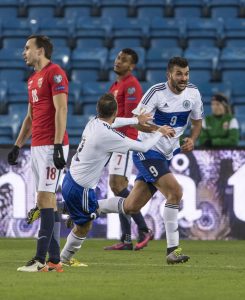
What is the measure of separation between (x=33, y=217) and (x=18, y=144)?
2.33ft

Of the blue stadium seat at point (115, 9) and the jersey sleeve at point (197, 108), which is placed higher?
the blue stadium seat at point (115, 9)

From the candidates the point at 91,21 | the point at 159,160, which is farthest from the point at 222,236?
the point at 91,21

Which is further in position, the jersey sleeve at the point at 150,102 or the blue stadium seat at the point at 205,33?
the blue stadium seat at the point at 205,33

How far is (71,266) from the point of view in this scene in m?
8.92

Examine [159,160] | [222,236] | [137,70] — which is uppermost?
[137,70]

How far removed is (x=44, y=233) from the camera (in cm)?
830

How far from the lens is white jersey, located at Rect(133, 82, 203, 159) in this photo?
9.77 metres

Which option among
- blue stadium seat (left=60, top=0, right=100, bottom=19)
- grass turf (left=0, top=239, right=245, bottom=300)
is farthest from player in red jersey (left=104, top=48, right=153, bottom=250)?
blue stadium seat (left=60, top=0, right=100, bottom=19)

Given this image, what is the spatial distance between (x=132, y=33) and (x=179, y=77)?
25.3ft

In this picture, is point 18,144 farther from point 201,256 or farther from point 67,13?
point 67,13

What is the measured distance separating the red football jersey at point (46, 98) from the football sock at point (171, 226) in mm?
1554

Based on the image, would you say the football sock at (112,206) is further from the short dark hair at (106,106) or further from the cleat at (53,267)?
the cleat at (53,267)

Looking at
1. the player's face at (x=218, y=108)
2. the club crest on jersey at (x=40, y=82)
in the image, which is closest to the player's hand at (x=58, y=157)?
the club crest on jersey at (x=40, y=82)

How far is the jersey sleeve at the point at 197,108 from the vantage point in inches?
392
